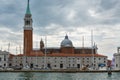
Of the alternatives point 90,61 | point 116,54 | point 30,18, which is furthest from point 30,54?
point 116,54

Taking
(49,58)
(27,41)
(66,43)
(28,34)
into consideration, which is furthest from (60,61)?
(28,34)

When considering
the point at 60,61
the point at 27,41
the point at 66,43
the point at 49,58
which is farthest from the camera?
the point at 66,43

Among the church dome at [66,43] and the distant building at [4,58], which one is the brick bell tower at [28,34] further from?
the church dome at [66,43]

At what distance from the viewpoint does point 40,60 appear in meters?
122

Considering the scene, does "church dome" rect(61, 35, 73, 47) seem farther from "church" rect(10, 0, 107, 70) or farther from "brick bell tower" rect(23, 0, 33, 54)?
"brick bell tower" rect(23, 0, 33, 54)

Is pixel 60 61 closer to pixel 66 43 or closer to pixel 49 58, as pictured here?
pixel 49 58

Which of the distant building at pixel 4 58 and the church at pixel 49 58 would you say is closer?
the distant building at pixel 4 58

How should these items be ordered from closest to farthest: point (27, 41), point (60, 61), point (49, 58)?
point (27, 41), point (49, 58), point (60, 61)

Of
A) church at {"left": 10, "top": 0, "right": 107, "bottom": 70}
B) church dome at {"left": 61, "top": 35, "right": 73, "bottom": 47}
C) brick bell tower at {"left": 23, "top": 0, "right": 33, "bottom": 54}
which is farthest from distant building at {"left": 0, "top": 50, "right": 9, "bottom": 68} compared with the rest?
church dome at {"left": 61, "top": 35, "right": 73, "bottom": 47}

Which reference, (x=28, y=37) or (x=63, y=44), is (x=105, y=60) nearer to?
(x=63, y=44)

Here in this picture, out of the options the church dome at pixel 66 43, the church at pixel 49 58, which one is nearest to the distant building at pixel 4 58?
the church at pixel 49 58

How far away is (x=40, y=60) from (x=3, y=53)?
15182 millimetres

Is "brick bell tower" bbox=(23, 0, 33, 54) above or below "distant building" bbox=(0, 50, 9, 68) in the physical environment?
above

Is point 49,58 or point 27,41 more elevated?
point 27,41
